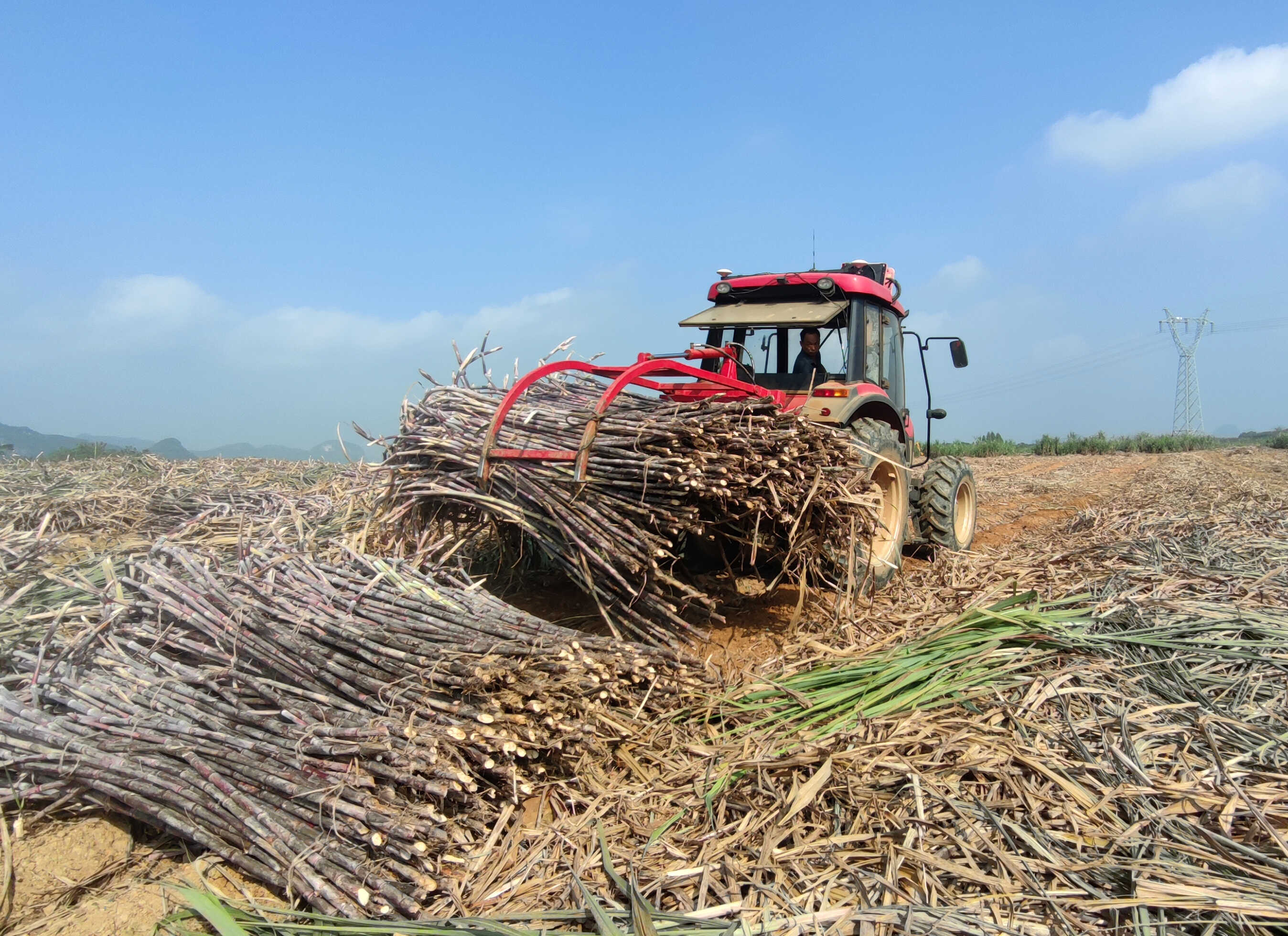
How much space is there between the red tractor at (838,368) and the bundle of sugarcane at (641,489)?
43 centimetres

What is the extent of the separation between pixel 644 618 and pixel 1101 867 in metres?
2.12

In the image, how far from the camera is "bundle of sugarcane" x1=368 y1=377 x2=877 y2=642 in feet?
12.1

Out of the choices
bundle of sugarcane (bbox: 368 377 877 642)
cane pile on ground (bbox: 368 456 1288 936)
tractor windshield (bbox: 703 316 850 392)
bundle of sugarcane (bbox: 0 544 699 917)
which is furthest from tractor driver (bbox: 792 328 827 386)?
bundle of sugarcane (bbox: 0 544 699 917)

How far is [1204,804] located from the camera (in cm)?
241

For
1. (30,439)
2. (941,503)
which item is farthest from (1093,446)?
(30,439)

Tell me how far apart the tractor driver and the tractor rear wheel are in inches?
24.3

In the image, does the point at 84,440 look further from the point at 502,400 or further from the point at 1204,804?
the point at 1204,804

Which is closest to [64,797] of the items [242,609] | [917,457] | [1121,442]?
[242,609]

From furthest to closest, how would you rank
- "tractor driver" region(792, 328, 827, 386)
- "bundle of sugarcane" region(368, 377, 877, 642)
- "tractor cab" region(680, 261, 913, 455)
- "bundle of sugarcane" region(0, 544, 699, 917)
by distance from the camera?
1. "tractor driver" region(792, 328, 827, 386)
2. "tractor cab" region(680, 261, 913, 455)
3. "bundle of sugarcane" region(368, 377, 877, 642)
4. "bundle of sugarcane" region(0, 544, 699, 917)

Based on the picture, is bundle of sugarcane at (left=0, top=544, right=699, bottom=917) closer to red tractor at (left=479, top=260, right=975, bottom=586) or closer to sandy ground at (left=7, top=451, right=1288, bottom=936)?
sandy ground at (left=7, top=451, right=1288, bottom=936)

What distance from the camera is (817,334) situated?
5.58 metres

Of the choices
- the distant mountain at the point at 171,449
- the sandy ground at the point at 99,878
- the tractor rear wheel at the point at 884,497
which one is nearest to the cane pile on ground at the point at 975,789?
the tractor rear wheel at the point at 884,497

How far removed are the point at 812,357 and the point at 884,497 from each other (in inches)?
44.9

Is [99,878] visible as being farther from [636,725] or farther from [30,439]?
[30,439]
